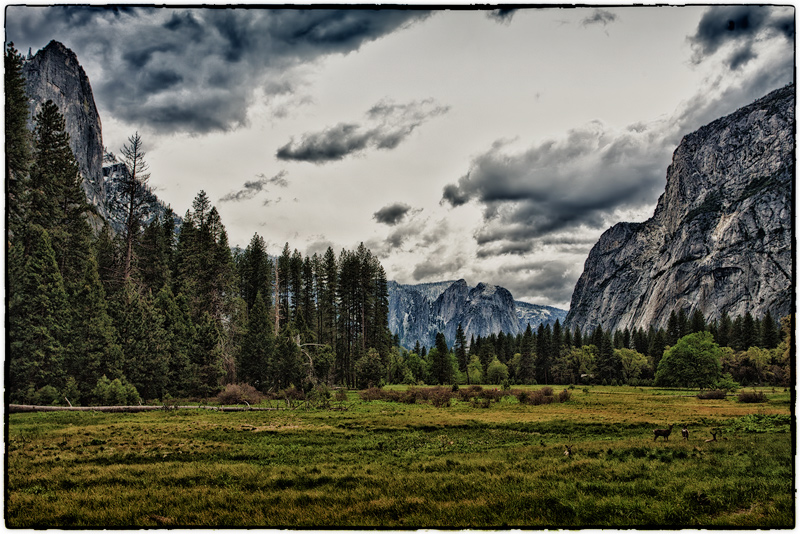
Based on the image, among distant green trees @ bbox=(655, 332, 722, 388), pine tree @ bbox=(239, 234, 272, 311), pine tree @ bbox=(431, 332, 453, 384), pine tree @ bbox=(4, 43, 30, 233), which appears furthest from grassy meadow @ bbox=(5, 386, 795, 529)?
pine tree @ bbox=(431, 332, 453, 384)

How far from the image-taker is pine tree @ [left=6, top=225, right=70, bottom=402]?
21.0 metres

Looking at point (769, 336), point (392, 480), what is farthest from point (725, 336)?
point (392, 480)

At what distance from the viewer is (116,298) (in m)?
28.8

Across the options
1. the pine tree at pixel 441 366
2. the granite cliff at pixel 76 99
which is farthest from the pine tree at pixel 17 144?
the pine tree at pixel 441 366

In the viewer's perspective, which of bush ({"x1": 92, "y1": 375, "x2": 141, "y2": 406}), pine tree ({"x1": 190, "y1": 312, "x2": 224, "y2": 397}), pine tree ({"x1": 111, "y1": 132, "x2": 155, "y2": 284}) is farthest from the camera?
pine tree ({"x1": 190, "y1": 312, "x2": 224, "y2": 397})

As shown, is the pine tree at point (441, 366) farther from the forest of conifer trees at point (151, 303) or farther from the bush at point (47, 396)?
the bush at point (47, 396)

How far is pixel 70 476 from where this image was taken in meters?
12.2

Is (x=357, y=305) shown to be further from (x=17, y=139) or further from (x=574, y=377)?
(x=574, y=377)

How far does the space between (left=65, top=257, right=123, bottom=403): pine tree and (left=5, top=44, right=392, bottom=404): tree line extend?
2.7 inches

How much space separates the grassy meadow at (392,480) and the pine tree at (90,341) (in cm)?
583

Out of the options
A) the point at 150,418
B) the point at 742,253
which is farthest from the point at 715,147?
the point at 150,418

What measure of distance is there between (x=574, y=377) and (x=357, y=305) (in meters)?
59.0

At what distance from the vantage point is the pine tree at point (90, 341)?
25344 mm

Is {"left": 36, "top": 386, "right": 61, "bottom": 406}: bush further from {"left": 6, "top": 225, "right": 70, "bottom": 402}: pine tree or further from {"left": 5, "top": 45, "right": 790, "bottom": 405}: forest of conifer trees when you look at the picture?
{"left": 6, "top": 225, "right": 70, "bottom": 402}: pine tree
